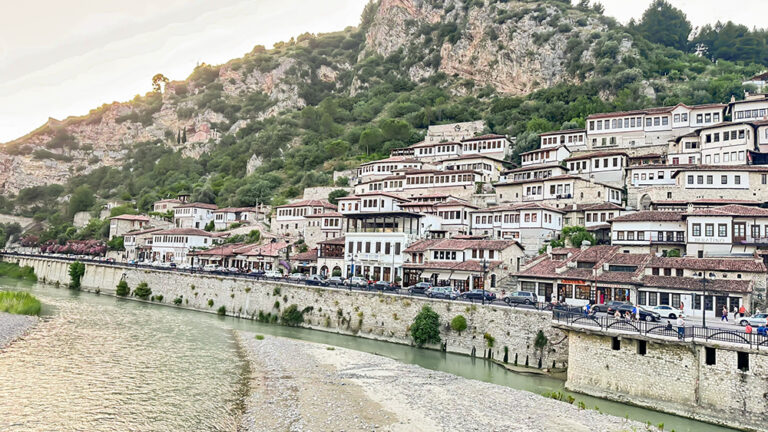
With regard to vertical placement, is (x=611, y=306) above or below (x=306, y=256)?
below

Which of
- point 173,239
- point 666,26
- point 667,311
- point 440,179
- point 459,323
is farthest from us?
point 666,26

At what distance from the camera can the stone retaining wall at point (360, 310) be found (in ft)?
92.5

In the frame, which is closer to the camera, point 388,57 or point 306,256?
point 306,256

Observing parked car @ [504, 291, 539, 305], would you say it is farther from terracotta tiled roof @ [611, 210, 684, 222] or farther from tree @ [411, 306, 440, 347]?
terracotta tiled roof @ [611, 210, 684, 222]

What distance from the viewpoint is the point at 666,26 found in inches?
4732

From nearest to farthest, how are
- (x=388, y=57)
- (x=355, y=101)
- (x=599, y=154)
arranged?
(x=599, y=154) → (x=355, y=101) → (x=388, y=57)

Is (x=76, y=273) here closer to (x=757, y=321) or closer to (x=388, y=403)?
(x=388, y=403)

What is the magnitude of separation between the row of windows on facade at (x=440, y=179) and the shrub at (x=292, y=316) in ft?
97.0

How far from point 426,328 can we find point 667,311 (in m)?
14.8

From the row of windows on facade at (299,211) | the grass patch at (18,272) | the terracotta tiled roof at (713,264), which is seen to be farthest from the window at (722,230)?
the grass patch at (18,272)

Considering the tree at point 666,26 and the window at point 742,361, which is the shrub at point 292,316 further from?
the tree at point 666,26

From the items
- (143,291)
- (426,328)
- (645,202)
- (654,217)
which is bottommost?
(143,291)

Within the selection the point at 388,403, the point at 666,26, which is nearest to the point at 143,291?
the point at 388,403

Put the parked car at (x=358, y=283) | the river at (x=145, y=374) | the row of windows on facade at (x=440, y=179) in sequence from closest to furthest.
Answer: the river at (x=145, y=374)
the parked car at (x=358, y=283)
the row of windows on facade at (x=440, y=179)
